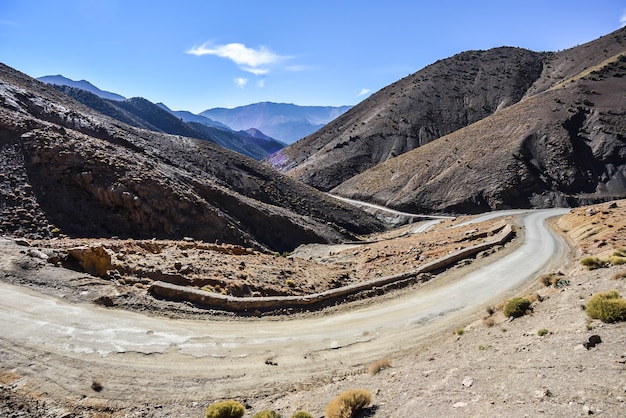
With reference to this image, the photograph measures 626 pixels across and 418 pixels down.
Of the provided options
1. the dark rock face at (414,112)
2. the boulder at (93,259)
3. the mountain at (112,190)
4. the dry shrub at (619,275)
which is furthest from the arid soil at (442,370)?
the dark rock face at (414,112)

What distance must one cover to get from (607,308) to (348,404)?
6627 millimetres

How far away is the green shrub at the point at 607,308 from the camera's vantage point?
29.0 feet

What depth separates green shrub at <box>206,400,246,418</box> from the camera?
8.25 m

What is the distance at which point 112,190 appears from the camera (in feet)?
98.2

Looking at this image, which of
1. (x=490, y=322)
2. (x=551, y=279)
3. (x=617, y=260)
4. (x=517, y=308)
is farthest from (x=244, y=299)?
(x=617, y=260)

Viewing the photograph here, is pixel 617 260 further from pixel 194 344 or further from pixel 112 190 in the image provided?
pixel 112 190

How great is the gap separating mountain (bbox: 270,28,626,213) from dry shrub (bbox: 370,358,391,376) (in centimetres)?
5589

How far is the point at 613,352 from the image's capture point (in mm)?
7414

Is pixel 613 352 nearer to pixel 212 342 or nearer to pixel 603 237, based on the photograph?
pixel 212 342

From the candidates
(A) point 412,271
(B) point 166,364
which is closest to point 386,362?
(B) point 166,364

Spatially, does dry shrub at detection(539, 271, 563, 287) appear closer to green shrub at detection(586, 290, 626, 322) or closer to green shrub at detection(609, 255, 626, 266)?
green shrub at detection(609, 255, 626, 266)

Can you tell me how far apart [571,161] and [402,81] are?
77.9 meters

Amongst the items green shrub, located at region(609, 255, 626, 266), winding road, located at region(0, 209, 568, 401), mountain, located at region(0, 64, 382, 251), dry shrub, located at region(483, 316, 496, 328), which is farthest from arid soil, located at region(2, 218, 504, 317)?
green shrub, located at region(609, 255, 626, 266)

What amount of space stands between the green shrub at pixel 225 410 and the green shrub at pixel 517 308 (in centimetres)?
859
